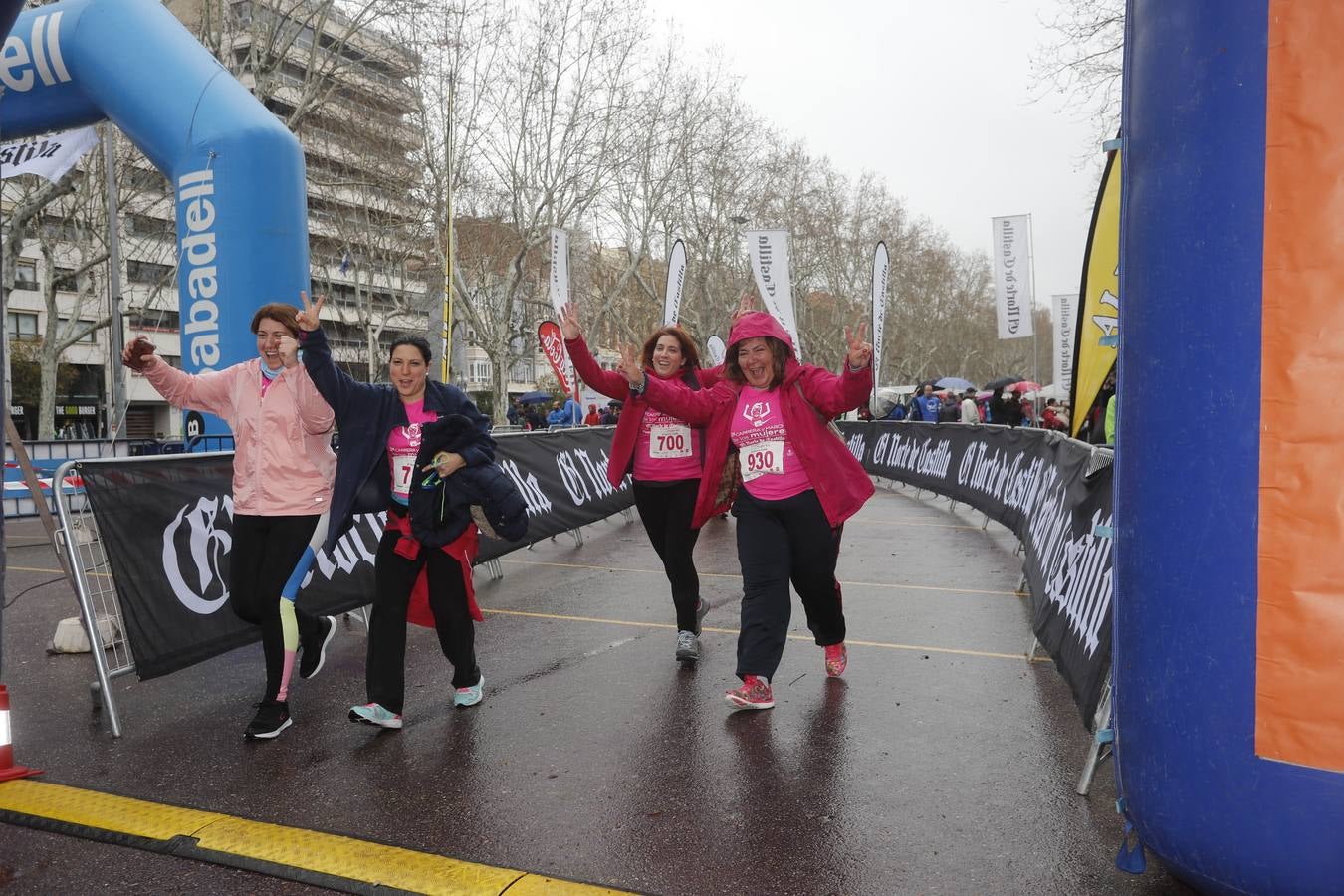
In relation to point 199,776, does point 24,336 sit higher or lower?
higher

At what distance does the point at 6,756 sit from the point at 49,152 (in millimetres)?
5745

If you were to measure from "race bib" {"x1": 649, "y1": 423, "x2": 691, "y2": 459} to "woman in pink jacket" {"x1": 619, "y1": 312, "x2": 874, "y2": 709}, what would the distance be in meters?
0.71

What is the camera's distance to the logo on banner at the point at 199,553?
491 cm

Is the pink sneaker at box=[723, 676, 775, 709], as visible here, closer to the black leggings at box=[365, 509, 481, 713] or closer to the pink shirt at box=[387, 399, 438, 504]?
the black leggings at box=[365, 509, 481, 713]

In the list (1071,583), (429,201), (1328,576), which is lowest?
(1071,583)

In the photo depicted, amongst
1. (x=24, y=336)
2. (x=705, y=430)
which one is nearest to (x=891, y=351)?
(x=24, y=336)

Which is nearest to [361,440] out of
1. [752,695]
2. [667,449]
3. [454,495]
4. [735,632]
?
[454,495]

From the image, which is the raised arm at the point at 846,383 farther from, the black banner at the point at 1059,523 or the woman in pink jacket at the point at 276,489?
the woman in pink jacket at the point at 276,489

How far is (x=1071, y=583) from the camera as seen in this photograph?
15.5ft

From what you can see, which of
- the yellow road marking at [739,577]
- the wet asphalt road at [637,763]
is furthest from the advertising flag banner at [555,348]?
the wet asphalt road at [637,763]

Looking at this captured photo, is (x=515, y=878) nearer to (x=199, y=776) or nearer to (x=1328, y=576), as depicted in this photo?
(x=199, y=776)

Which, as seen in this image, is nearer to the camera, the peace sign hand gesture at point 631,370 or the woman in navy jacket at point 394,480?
the woman in navy jacket at point 394,480

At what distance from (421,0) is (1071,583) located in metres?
19.5

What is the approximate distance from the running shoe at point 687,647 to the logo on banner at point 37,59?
6.61 m
